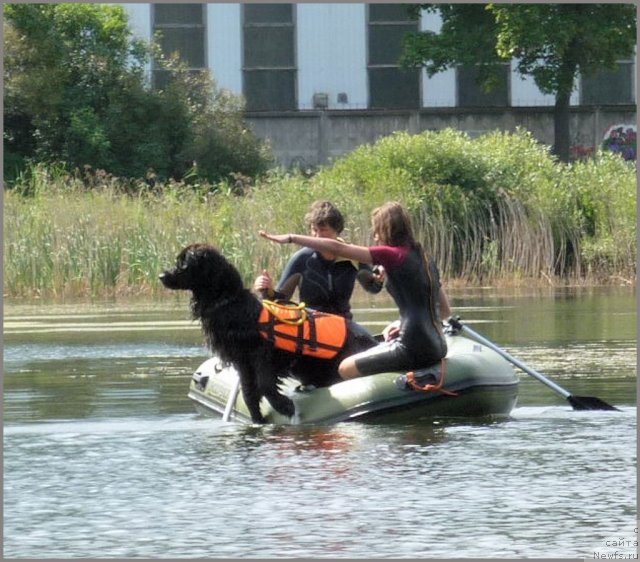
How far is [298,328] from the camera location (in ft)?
44.1

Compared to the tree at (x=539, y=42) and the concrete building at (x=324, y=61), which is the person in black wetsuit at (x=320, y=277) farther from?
the concrete building at (x=324, y=61)

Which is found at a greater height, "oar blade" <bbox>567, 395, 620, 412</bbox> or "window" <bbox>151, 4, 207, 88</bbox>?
"window" <bbox>151, 4, 207, 88</bbox>

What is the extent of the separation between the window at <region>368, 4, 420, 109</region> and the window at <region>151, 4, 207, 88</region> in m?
4.10

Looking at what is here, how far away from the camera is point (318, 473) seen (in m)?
11.5

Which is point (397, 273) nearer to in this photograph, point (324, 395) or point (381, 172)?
point (324, 395)

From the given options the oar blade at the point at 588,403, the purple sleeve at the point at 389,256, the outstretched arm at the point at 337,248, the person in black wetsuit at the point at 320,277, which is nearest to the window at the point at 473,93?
the oar blade at the point at 588,403

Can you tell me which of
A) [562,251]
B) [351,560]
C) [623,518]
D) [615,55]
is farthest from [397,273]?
[615,55]

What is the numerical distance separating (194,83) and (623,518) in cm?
3415

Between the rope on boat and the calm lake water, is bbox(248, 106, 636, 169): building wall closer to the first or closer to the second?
the calm lake water

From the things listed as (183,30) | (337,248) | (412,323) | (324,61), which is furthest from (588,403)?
(324,61)

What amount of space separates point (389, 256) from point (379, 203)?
17.8m

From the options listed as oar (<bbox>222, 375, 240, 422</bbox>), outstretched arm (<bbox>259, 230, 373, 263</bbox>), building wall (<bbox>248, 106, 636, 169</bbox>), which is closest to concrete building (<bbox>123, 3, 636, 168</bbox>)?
building wall (<bbox>248, 106, 636, 169</bbox>)

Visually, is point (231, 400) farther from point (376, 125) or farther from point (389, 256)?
point (376, 125)

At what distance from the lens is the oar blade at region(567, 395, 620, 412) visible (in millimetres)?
14273
